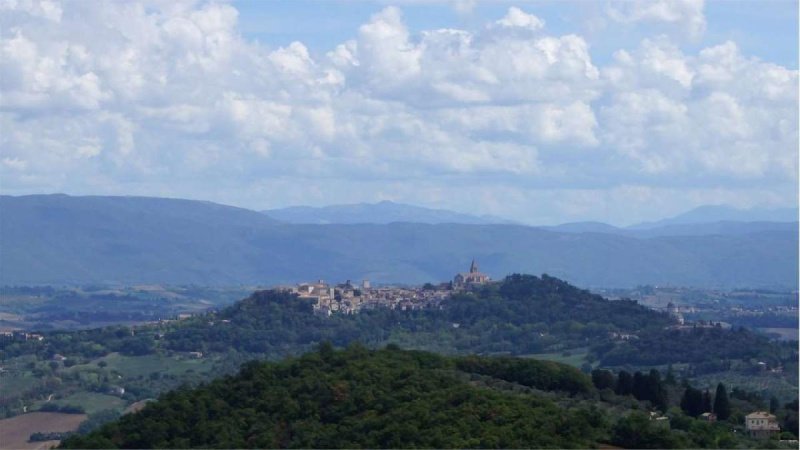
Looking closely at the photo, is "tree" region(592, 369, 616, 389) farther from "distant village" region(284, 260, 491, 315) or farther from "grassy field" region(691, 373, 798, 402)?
"distant village" region(284, 260, 491, 315)

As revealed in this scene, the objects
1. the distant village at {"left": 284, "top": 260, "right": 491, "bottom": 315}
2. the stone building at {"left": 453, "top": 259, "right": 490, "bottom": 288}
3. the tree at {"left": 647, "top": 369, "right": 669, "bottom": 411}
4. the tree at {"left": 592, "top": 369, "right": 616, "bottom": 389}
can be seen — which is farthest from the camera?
the stone building at {"left": 453, "top": 259, "right": 490, "bottom": 288}

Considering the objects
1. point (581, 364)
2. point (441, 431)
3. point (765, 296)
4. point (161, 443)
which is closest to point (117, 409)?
point (581, 364)

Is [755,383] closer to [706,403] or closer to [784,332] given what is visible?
[706,403]

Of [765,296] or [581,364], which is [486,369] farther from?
[765,296]

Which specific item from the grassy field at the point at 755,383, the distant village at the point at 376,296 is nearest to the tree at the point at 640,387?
the grassy field at the point at 755,383

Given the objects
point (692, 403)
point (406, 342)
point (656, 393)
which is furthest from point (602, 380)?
point (406, 342)

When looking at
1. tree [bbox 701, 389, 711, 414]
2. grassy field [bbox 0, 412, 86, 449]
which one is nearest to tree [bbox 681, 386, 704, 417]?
tree [bbox 701, 389, 711, 414]

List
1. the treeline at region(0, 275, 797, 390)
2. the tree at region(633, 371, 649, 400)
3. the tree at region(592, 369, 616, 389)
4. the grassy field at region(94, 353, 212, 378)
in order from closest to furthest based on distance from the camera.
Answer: the tree at region(633, 371, 649, 400) < the tree at region(592, 369, 616, 389) < the grassy field at region(94, 353, 212, 378) < the treeline at region(0, 275, 797, 390)
